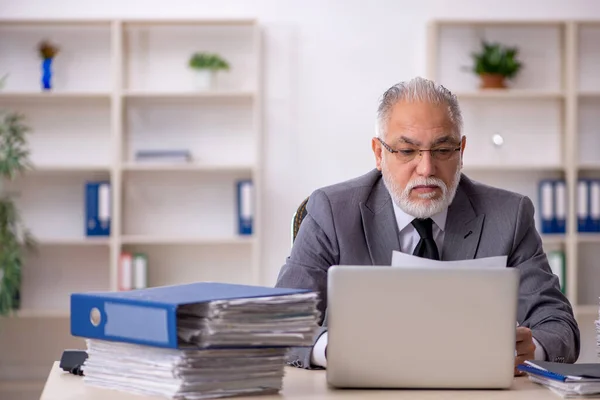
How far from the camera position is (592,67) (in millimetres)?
5383

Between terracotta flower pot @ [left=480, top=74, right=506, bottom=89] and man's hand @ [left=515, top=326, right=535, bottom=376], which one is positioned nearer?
man's hand @ [left=515, top=326, right=535, bottom=376]

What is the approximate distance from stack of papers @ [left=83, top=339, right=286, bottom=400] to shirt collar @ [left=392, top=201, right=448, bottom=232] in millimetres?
856

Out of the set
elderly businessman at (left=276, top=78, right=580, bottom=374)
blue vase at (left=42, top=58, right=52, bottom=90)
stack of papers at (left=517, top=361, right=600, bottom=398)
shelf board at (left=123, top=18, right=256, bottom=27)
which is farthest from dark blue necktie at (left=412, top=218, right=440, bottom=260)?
blue vase at (left=42, top=58, right=52, bottom=90)

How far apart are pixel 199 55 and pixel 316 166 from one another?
2.92 ft

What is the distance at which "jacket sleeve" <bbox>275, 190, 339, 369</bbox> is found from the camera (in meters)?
2.28

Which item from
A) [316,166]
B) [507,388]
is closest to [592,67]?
[316,166]

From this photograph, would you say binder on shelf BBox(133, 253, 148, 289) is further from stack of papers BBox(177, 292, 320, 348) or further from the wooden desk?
stack of papers BBox(177, 292, 320, 348)

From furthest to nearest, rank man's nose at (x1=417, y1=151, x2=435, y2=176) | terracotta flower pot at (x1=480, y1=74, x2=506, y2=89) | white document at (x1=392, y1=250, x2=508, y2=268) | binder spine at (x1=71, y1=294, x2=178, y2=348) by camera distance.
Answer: terracotta flower pot at (x1=480, y1=74, x2=506, y2=89), man's nose at (x1=417, y1=151, x2=435, y2=176), white document at (x1=392, y1=250, x2=508, y2=268), binder spine at (x1=71, y1=294, x2=178, y2=348)

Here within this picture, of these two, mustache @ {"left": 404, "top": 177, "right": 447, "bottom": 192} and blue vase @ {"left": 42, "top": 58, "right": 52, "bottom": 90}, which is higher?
blue vase @ {"left": 42, "top": 58, "right": 52, "bottom": 90}

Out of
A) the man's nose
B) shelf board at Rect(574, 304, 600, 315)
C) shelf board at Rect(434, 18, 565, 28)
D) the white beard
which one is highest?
shelf board at Rect(434, 18, 565, 28)

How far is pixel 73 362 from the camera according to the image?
175 cm

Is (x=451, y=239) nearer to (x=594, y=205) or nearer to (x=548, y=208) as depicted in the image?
(x=548, y=208)

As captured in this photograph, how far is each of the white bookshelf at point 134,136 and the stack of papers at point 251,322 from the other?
3689 mm

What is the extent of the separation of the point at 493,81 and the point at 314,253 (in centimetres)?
313
